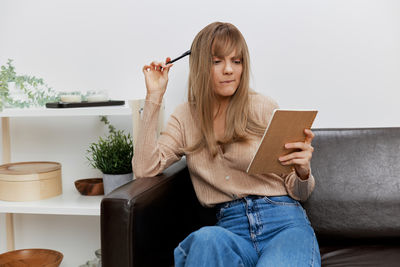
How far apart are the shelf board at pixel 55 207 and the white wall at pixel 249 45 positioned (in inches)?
14.2

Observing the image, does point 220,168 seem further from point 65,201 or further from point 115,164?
point 65,201

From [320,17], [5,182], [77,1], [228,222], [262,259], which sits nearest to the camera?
[262,259]

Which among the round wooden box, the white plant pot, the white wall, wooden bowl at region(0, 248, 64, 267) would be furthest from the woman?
wooden bowl at region(0, 248, 64, 267)

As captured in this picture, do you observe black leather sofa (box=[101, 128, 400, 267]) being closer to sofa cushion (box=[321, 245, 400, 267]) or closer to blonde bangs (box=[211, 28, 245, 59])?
sofa cushion (box=[321, 245, 400, 267])

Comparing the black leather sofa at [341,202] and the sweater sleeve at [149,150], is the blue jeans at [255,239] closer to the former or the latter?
the black leather sofa at [341,202]

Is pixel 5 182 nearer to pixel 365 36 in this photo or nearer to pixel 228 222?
pixel 228 222

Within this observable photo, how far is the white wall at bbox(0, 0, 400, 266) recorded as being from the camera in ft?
5.50

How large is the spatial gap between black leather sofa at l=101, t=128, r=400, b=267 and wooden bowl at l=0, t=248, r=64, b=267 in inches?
25.8

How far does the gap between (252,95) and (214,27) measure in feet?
0.92

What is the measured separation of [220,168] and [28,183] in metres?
0.79

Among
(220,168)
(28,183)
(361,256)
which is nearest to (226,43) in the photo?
(220,168)

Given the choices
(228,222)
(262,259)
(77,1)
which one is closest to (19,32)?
(77,1)

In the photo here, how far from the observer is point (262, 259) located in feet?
3.31

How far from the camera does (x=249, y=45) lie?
173 centimetres
